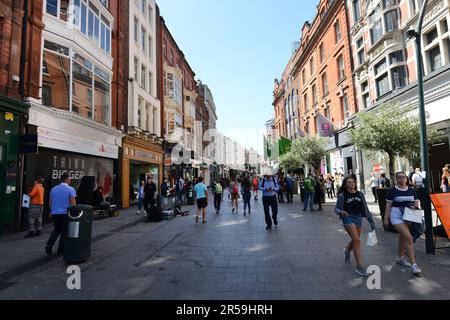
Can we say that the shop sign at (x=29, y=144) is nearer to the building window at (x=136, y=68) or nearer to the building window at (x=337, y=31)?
the building window at (x=136, y=68)

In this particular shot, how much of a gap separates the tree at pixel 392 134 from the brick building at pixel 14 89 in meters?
13.4

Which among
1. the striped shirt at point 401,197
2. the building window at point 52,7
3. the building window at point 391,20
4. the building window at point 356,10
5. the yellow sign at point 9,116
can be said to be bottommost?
the striped shirt at point 401,197

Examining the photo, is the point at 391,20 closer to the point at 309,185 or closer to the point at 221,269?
the point at 309,185

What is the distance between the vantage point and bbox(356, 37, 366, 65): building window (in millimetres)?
21462

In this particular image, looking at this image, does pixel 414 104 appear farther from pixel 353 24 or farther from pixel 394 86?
pixel 353 24

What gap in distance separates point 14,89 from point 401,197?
12047mm

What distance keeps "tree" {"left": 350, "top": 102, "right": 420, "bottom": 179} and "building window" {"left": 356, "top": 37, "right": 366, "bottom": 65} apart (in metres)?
11.5

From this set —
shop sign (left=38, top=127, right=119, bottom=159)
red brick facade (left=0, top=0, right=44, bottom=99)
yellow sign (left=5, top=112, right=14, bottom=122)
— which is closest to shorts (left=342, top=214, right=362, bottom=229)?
yellow sign (left=5, top=112, right=14, bottom=122)

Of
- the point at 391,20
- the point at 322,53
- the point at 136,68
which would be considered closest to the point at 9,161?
the point at 136,68

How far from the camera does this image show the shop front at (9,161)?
9.10 metres

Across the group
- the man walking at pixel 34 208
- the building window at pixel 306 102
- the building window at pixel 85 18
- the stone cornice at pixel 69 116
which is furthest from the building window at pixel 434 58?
the building window at pixel 306 102
